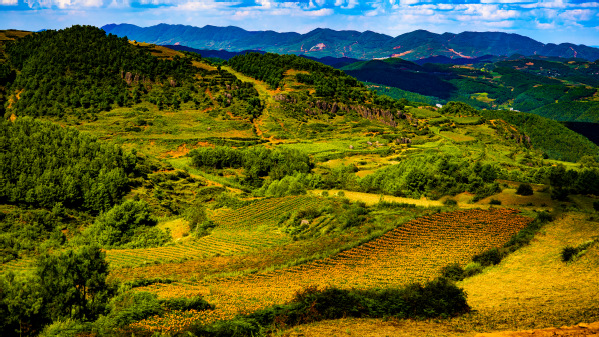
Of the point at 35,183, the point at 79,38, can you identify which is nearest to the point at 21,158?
the point at 35,183

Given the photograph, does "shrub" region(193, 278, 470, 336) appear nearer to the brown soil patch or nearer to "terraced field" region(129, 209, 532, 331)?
"terraced field" region(129, 209, 532, 331)

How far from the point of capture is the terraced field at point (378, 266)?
27406 millimetres

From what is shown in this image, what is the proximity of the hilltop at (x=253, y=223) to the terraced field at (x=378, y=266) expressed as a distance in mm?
245

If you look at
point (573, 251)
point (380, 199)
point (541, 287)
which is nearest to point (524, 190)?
point (380, 199)

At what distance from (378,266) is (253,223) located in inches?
830

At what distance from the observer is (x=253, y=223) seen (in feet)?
167

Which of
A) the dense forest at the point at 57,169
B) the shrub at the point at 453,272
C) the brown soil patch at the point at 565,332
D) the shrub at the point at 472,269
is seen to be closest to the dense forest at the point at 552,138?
the shrub at the point at 472,269

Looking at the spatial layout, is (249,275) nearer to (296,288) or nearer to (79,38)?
(296,288)

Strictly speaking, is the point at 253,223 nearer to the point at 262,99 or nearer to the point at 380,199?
the point at 380,199

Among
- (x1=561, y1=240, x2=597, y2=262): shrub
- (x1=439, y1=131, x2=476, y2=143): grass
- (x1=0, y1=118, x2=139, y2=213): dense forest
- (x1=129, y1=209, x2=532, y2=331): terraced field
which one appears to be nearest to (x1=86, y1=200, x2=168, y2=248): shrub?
(x1=0, y1=118, x2=139, y2=213): dense forest

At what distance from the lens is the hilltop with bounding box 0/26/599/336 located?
78.4ft

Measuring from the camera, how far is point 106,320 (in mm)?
22844

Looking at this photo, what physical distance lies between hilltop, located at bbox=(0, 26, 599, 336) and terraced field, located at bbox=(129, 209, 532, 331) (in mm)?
245

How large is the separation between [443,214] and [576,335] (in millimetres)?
28629
